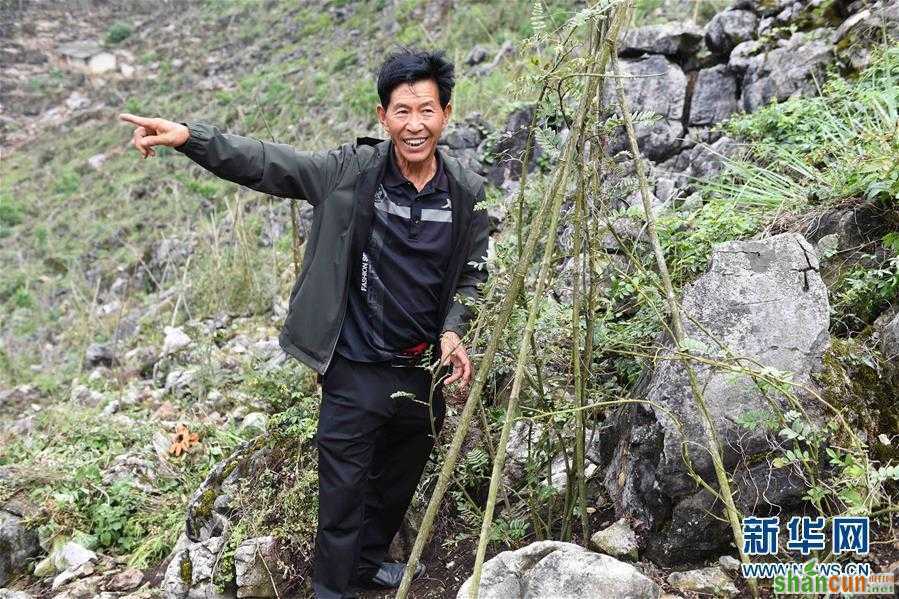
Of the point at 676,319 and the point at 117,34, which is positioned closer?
the point at 676,319

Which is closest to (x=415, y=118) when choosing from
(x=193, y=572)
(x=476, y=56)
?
(x=193, y=572)

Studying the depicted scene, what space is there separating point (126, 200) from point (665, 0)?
8093mm

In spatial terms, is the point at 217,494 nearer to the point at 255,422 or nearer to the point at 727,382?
the point at 255,422

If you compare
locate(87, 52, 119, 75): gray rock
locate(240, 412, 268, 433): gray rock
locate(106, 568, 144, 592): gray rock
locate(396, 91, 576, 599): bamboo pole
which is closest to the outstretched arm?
locate(396, 91, 576, 599): bamboo pole

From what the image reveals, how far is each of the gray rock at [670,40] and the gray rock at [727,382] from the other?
3148 millimetres

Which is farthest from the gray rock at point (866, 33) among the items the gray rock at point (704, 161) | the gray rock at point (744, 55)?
the gray rock at point (704, 161)

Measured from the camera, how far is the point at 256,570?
112 inches

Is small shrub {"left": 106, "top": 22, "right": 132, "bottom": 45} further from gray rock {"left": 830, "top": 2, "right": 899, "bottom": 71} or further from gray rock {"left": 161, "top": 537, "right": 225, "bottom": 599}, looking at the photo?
gray rock {"left": 161, "top": 537, "right": 225, "bottom": 599}

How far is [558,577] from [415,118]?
1.48 m

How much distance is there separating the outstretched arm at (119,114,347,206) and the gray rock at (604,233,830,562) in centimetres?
127

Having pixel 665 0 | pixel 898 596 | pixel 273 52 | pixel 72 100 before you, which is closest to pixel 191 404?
pixel 898 596

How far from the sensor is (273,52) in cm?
1384

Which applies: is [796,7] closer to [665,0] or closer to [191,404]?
[665,0]

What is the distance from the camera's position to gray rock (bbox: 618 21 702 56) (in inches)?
197
